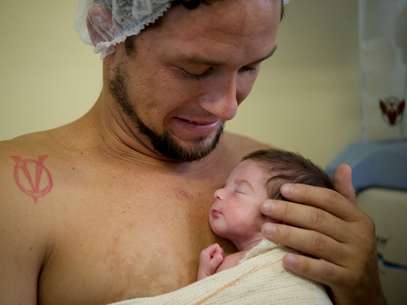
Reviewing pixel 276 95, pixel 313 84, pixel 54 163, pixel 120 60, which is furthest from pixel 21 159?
pixel 313 84

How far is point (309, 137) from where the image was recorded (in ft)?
6.42

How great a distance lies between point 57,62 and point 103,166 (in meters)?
0.74

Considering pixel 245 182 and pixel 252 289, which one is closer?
pixel 252 289

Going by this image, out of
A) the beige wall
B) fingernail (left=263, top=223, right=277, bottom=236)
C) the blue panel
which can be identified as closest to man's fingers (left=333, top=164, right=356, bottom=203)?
fingernail (left=263, top=223, right=277, bottom=236)

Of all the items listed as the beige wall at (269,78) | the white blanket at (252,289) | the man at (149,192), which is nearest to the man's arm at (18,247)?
the man at (149,192)

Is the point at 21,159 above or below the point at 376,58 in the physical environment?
below

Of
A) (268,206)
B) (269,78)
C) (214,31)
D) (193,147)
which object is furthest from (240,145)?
(269,78)

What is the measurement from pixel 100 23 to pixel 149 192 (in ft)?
1.29

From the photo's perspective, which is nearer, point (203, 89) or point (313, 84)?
point (203, 89)

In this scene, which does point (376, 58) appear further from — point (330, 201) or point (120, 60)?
point (120, 60)

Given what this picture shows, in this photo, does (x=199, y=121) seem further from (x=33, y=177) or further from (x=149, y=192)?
(x=33, y=177)

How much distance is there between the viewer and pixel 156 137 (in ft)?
3.28

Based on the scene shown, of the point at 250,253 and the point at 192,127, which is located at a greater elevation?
the point at 192,127

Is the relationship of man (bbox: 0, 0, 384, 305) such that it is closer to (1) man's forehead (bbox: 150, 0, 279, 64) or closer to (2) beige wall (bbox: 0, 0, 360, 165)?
(1) man's forehead (bbox: 150, 0, 279, 64)
